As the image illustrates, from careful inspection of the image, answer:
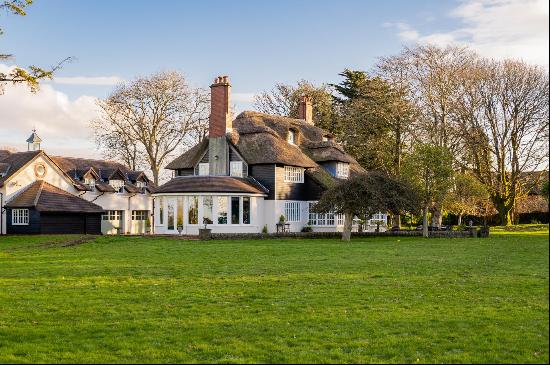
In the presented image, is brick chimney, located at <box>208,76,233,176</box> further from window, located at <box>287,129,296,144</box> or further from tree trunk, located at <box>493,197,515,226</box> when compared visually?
tree trunk, located at <box>493,197,515,226</box>

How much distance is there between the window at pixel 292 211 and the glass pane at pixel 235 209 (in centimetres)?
411

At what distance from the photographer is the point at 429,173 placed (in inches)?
1533

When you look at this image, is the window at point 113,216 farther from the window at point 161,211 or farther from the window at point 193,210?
the window at point 193,210

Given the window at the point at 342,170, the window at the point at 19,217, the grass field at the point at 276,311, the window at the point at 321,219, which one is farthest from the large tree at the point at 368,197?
the window at the point at 19,217

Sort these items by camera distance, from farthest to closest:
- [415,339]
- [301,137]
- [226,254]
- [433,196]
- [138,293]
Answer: [301,137]
[433,196]
[226,254]
[138,293]
[415,339]

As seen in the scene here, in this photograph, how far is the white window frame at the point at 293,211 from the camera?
4300 centimetres

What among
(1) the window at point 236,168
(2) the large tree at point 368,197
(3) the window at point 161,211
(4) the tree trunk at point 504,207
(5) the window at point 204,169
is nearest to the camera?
(2) the large tree at point 368,197

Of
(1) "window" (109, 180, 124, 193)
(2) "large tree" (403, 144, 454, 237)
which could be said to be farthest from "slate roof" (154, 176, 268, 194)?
(1) "window" (109, 180, 124, 193)

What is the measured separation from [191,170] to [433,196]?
17.5 meters

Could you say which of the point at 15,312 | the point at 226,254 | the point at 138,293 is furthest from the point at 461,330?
the point at 226,254

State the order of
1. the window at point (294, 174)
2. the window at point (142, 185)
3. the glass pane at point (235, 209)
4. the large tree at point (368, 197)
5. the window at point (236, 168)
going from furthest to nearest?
the window at point (142, 185), the window at point (294, 174), the window at point (236, 168), the glass pane at point (235, 209), the large tree at point (368, 197)

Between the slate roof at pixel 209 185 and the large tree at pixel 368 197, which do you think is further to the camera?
the slate roof at pixel 209 185

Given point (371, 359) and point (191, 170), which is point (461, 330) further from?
point (191, 170)

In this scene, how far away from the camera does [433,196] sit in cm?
3909
